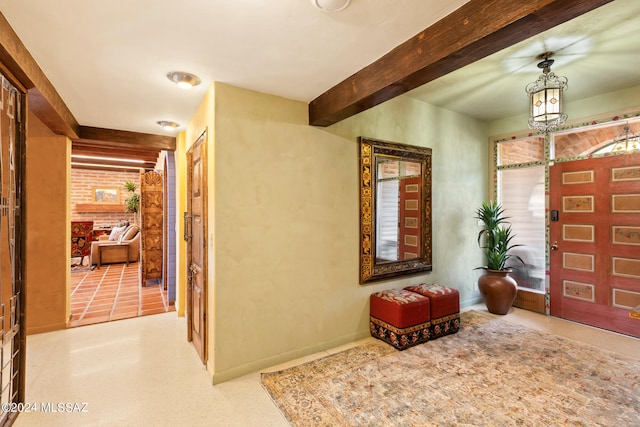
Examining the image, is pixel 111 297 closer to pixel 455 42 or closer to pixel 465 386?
pixel 465 386

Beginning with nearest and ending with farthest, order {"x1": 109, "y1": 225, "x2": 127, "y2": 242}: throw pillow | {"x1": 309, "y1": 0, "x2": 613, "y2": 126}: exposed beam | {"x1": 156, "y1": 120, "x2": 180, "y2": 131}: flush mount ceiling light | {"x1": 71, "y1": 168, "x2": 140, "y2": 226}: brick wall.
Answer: {"x1": 309, "y1": 0, "x2": 613, "y2": 126}: exposed beam
{"x1": 156, "y1": 120, "x2": 180, "y2": 131}: flush mount ceiling light
{"x1": 109, "y1": 225, "x2": 127, "y2": 242}: throw pillow
{"x1": 71, "y1": 168, "x2": 140, "y2": 226}: brick wall

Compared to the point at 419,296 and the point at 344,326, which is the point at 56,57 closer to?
the point at 344,326

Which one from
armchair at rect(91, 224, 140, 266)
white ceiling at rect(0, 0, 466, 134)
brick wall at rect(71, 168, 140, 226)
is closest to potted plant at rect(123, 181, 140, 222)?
brick wall at rect(71, 168, 140, 226)

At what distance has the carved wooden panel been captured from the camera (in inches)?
217

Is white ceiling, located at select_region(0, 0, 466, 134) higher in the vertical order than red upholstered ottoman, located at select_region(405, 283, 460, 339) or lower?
higher

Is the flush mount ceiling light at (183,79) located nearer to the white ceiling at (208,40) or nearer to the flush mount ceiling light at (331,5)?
the white ceiling at (208,40)

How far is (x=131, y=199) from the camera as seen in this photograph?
29.7ft

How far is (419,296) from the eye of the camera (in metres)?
3.07

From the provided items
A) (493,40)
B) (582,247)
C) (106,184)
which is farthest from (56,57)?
(106,184)

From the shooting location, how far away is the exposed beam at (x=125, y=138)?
3.67 m

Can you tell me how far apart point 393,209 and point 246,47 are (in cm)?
234

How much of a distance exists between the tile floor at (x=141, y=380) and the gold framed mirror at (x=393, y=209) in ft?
3.55

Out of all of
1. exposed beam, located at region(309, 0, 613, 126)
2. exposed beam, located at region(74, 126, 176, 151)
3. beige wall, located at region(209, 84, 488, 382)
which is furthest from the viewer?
exposed beam, located at region(74, 126, 176, 151)

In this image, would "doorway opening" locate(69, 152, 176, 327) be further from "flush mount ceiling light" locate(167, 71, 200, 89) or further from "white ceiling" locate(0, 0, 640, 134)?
"flush mount ceiling light" locate(167, 71, 200, 89)
